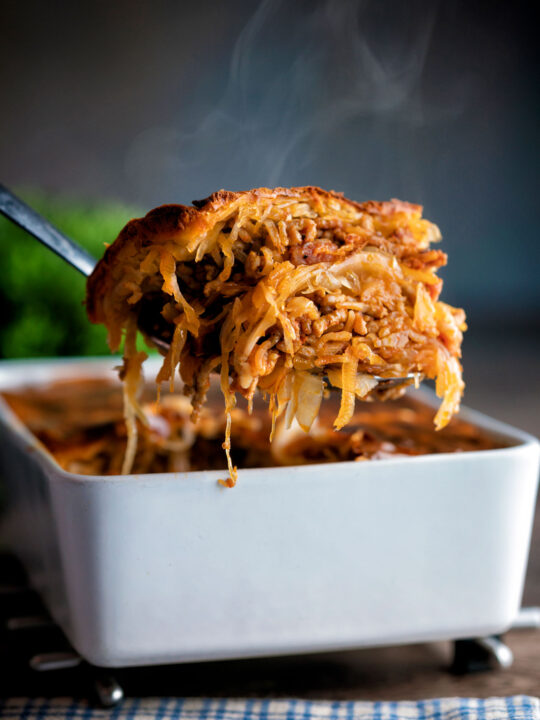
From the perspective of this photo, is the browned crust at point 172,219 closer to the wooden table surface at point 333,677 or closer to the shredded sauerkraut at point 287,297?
the shredded sauerkraut at point 287,297

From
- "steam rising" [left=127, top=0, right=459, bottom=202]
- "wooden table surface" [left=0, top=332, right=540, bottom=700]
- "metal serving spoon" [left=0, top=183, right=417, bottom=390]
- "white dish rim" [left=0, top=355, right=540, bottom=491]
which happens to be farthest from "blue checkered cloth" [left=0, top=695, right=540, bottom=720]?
"steam rising" [left=127, top=0, right=459, bottom=202]

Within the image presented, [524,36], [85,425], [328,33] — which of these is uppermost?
[524,36]

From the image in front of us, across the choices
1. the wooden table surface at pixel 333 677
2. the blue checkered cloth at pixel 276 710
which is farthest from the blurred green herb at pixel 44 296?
the blue checkered cloth at pixel 276 710

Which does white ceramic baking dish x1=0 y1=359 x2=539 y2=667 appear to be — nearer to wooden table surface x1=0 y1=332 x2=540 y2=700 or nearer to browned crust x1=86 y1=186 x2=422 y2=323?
wooden table surface x1=0 y1=332 x2=540 y2=700

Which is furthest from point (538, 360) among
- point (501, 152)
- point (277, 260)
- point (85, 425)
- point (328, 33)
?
point (277, 260)

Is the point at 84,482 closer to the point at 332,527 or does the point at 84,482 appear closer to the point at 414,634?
the point at 332,527
